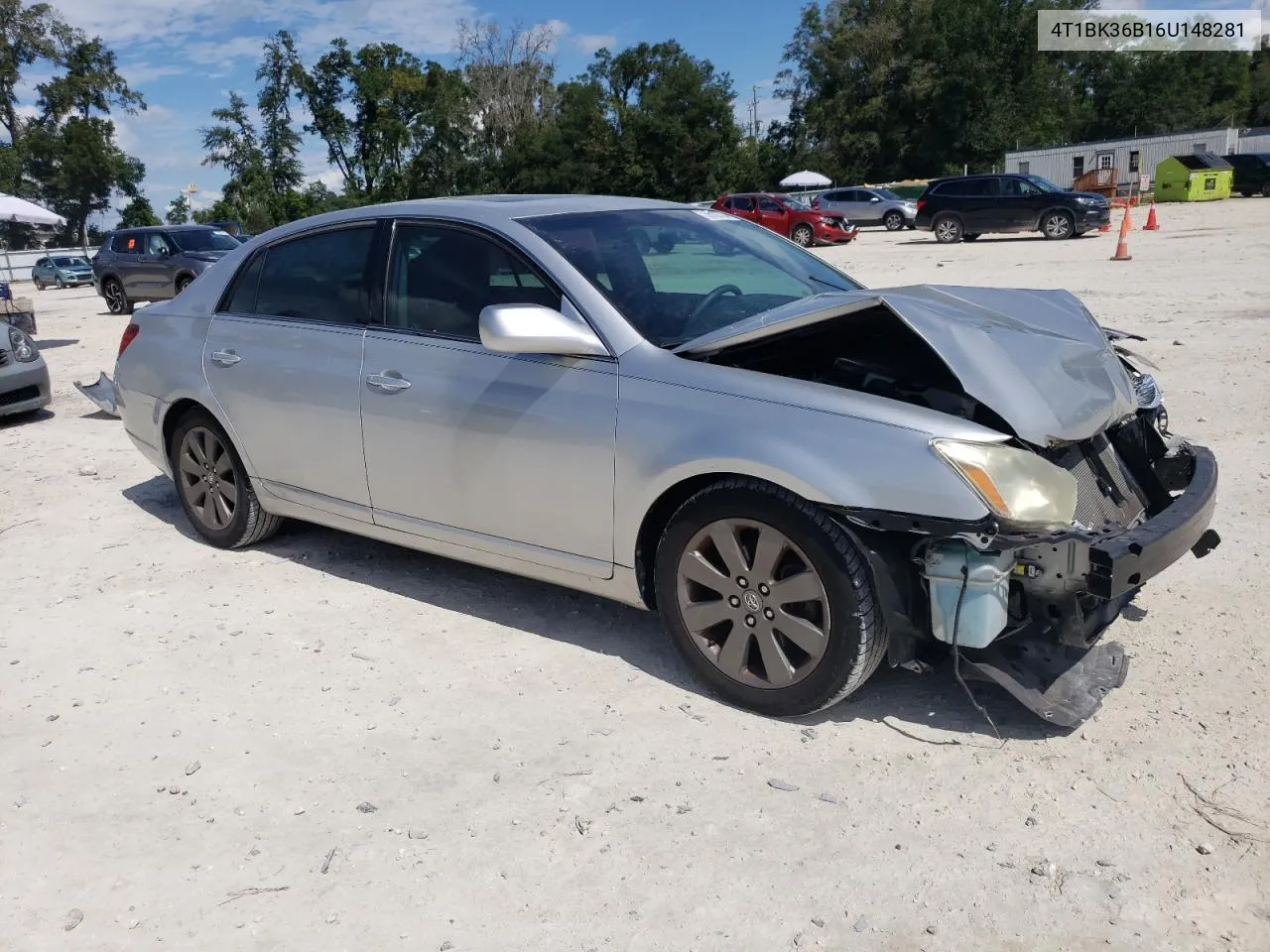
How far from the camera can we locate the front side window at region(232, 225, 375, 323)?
458 centimetres

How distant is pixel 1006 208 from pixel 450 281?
25504 mm

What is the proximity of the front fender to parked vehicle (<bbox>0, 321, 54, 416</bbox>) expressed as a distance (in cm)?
752

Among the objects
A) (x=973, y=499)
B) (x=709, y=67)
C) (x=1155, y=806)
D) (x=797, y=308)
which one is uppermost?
(x=709, y=67)

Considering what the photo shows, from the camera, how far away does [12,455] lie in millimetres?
8023

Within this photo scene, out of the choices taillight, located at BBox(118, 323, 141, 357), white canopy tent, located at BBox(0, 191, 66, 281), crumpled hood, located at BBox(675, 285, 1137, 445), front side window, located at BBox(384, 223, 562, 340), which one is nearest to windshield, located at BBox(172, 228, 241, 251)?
white canopy tent, located at BBox(0, 191, 66, 281)

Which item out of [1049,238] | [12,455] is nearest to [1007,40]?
[1049,238]

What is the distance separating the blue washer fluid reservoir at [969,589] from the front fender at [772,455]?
14 cm

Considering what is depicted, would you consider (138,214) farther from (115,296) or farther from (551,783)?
(551,783)

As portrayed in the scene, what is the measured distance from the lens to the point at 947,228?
28.0m

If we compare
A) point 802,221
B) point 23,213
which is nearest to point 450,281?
point 23,213

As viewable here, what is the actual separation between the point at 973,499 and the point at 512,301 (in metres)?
1.92

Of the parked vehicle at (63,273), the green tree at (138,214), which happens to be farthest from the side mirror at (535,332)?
the green tree at (138,214)

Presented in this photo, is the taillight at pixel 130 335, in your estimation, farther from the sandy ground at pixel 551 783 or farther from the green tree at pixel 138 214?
the green tree at pixel 138 214

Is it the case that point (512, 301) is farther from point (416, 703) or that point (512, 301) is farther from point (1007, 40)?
point (1007, 40)
